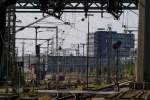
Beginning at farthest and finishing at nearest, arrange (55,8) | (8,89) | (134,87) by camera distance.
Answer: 1. (55,8)
2. (134,87)
3. (8,89)

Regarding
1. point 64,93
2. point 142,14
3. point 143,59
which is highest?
point 142,14

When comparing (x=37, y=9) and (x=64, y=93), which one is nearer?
(x=64, y=93)

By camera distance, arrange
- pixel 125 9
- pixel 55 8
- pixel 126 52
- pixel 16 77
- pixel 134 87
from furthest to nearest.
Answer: pixel 126 52, pixel 125 9, pixel 55 8, pixel 16 77, pixel 134 87

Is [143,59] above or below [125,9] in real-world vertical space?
below

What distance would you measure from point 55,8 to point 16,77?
628 centimetres

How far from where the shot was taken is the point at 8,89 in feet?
94.8

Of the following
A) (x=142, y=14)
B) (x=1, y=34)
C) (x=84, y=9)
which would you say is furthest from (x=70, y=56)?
(x=1, y=34)

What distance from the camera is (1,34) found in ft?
26.9

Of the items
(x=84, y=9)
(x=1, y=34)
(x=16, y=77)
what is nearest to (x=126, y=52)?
(x=84, y=9)

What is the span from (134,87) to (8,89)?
820 cm

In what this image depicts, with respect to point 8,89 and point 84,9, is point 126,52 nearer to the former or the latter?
point 84,9

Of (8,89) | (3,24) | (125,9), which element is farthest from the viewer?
(125,9)

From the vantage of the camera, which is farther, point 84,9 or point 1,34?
point 84,9

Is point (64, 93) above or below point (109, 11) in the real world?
below
